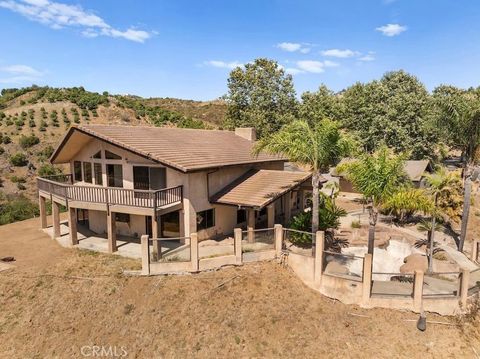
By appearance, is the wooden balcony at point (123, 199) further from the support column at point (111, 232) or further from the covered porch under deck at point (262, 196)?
the covered porch under deck at point (262, 196)

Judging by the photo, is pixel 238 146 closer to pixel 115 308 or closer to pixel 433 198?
pixel 433 198

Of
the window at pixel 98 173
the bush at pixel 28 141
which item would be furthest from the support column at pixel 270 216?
the bush at pixel 28 141

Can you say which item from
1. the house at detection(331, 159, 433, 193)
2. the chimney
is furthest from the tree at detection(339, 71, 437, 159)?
the chimney

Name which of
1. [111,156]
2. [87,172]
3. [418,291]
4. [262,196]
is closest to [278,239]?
[262,196]

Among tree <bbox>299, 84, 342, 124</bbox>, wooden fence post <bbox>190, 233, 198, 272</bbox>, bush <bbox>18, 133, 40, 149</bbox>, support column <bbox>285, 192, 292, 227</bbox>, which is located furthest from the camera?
tree <bbox>299, 84, 342, 124</bbox>

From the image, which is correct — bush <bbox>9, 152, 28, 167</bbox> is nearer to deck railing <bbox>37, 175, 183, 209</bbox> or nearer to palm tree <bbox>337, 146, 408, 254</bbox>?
deck railing <bbox>37, 175, 183, 209</bbox>

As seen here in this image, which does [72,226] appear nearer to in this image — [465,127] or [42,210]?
[42,210]
